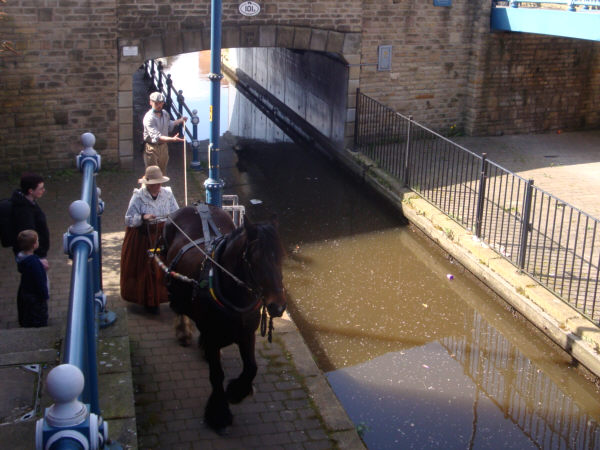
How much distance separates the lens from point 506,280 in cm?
955

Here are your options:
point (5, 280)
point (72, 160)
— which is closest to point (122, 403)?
point (5, 280)

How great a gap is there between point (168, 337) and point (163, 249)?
3.26 feet

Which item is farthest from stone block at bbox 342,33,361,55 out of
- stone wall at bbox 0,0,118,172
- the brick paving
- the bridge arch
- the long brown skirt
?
the long brown skirt

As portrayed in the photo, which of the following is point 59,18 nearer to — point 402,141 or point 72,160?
point 72,160

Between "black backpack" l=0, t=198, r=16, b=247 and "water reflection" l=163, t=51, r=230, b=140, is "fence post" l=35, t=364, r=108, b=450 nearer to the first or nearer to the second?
"black backpack" l=0, t=198, r=16, b=247

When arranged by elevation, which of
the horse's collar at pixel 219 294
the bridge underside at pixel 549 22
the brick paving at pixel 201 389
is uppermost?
the bridge underside at pixel 549 22

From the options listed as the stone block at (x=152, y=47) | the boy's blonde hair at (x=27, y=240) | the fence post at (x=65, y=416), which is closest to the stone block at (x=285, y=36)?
the stone block at (x=152, y=47)

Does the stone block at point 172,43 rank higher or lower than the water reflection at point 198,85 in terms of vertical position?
higher

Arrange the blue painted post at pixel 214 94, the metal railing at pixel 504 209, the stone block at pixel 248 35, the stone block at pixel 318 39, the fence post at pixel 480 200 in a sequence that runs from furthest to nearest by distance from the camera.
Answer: the stone block at pixel 318 39 → the stone block at pixel 248 35 → the fence post at pixel 480 200 → the metal railing at pixel 504 209 → the blue painted post at pixel 214 94

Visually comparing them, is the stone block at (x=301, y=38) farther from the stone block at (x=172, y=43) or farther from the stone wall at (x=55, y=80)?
the stone wall at (x=55, y=80)

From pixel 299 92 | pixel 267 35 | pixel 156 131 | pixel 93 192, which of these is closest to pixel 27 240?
pixel 93 192

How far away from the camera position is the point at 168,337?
7719 millimetres

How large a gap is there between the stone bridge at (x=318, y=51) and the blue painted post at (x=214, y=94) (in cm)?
439

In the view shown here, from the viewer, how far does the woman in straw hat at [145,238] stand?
7629mm
